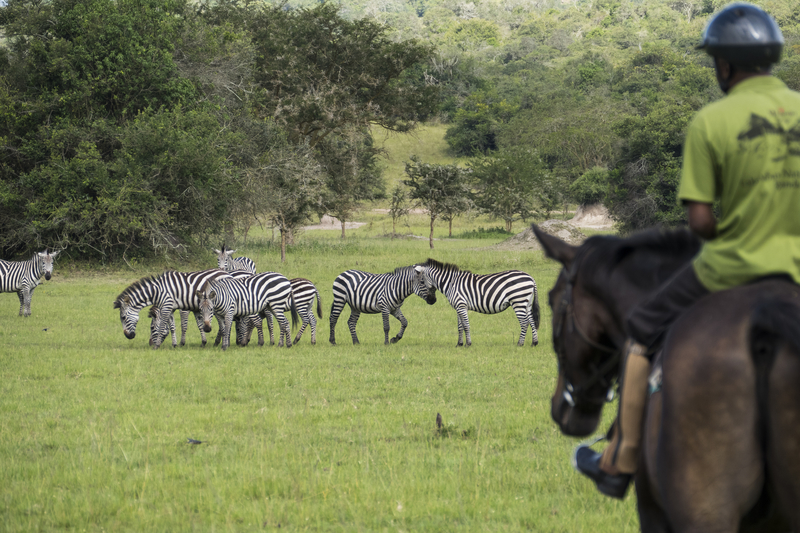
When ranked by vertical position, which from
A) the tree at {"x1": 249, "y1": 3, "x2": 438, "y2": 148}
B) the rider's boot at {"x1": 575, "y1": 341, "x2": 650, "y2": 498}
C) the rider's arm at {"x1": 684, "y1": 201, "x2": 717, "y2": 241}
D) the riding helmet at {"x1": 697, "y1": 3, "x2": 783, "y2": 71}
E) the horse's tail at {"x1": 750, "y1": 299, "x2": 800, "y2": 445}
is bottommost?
the rider's boot at {"x1": 575, "y1": 341, "x2": 650, "y2": 498}

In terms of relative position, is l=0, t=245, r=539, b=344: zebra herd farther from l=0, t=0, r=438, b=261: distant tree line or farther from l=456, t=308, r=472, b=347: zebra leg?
l=0, t=0, r=438, b=261: distant tree line

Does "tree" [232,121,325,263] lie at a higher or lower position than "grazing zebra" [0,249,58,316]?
higher

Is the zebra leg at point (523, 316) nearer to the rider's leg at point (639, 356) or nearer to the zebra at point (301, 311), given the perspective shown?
the zebra at point (301, 311)

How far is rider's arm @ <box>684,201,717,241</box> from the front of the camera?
9.04 feet

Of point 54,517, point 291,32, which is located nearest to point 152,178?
point 291,32

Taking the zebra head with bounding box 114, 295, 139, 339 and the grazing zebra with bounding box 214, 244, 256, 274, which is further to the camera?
the grazing zebra with bounding box 214, 244, 256, 274

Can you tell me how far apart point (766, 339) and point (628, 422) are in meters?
0.69

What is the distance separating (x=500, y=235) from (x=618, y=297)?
52.1 meters

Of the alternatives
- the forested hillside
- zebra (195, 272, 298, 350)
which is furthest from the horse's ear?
the forested hillside

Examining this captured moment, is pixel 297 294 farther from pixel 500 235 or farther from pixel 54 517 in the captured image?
pixel 500 235

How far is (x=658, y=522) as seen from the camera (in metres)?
2.98

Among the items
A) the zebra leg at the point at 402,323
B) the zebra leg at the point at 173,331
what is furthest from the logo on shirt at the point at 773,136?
the zebra leg at the point at 173,331

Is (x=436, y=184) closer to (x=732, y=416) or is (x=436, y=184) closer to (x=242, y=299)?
(x=242, y=299)

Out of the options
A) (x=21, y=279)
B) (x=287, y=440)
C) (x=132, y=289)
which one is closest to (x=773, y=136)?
(x=287, y=440)
